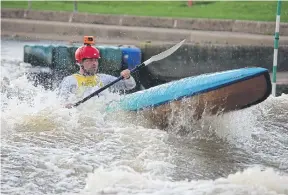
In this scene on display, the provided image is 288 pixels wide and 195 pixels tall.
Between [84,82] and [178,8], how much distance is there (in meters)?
12.1

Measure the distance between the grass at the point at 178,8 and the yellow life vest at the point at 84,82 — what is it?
856 centimetres

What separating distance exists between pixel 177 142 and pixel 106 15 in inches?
472

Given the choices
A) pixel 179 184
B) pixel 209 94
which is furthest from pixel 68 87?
pixel 179 184

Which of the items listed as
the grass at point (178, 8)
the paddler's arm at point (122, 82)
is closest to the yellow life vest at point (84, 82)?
the paddler's arm at point (122, 82)

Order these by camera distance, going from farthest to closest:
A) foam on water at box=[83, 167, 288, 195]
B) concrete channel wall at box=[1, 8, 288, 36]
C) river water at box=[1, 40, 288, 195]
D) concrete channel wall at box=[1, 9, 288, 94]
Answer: concrete channel wall at box=[1, 8, 288, 36], concrete channel wall at box=[1, 9, 288, 94], river water at box=[1, 40, 288, 195], foam on water at box=[83, 167, 288, 195]

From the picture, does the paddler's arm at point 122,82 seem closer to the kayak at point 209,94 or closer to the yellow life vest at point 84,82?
the yellow life vest at point 84,82

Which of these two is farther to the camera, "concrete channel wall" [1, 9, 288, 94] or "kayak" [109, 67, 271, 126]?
"concrete channel wall" [1, 9, 288, 94]

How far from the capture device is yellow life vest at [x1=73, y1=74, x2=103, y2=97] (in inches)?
324

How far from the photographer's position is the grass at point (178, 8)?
17.8 metres

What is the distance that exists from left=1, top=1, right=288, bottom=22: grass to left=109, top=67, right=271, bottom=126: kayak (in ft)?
29.4

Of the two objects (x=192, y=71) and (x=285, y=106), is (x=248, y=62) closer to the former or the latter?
(x=192, y=71)

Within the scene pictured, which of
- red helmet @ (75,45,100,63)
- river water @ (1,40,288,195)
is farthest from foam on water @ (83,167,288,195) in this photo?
red helmet @ (75,45,100,63)

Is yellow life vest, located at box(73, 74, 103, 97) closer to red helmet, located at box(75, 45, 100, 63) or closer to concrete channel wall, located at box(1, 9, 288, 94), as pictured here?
red helmet, located at box(75, 45, 100, 63)

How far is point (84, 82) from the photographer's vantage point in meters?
8.29
